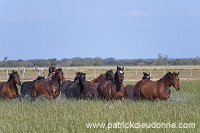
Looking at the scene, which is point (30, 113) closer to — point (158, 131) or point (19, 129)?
point (19, 129)

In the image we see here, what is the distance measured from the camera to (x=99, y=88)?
2080 cm

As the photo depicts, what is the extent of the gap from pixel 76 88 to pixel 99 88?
2.12 metres

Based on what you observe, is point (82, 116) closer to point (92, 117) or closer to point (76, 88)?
point (92, 117)

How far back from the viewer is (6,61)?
12269 cm

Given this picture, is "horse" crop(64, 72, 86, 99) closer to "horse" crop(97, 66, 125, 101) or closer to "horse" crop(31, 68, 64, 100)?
"horse" crop(31, 68, 64, 100)

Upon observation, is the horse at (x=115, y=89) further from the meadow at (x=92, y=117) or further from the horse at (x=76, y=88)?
the meadow at (x=92, y=117)

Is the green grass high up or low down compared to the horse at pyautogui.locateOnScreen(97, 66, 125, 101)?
down

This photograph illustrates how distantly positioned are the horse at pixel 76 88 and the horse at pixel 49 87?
1614 millimetres

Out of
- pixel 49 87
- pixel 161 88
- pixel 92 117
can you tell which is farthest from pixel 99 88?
pixel 92 117

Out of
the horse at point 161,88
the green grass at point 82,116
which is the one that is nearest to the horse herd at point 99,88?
the horse at point 161,88

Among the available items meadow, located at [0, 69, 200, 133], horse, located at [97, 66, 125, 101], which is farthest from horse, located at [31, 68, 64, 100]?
meadow, located at [0, 69, 200, 133]

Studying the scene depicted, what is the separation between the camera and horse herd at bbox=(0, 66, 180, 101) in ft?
63.9

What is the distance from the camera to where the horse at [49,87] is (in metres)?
20.5

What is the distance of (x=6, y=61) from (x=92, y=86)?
10335 centimetres
